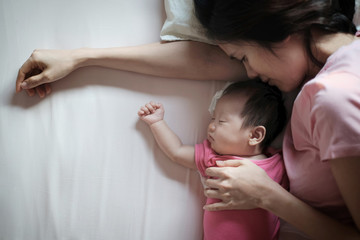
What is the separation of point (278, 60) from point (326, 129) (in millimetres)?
256

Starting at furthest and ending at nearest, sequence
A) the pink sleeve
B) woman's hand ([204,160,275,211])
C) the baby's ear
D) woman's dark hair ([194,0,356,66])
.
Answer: the baby's ear, woman's hand ([204,160,275,211]), woman's dark hair ([194,0,356,66]), the pink sleeve

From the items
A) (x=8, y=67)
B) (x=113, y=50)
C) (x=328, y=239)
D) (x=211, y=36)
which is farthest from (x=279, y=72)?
(x=8, y=67)

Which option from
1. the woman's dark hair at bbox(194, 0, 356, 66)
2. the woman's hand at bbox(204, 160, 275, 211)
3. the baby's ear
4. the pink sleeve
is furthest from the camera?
the baby's ear

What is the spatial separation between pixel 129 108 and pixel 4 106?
1.48ft

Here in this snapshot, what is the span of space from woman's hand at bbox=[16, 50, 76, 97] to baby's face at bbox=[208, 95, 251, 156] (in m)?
0.54

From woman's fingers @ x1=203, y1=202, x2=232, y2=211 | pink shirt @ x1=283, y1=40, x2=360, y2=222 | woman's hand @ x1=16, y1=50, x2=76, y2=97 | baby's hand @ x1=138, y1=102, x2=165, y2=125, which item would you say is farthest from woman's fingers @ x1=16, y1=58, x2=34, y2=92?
pink shirt @ x1=283, y1=40, x2=360, y2=222

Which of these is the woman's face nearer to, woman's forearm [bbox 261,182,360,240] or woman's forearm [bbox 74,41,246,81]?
woman's forearm [bbox 74,41,246,81]

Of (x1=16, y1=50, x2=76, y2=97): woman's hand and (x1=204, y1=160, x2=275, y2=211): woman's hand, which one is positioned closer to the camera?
(x1=204, y1=160, x2=275, y2=211): woman's hand

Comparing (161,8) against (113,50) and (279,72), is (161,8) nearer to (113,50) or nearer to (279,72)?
(113,50)

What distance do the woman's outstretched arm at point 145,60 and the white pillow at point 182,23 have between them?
1.0 inches

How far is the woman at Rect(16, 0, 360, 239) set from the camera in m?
Answer: 0.66

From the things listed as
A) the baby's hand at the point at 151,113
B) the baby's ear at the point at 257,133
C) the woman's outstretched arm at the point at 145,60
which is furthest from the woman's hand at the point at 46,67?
the baby's ear at the point at 257,133

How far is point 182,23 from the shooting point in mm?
1029

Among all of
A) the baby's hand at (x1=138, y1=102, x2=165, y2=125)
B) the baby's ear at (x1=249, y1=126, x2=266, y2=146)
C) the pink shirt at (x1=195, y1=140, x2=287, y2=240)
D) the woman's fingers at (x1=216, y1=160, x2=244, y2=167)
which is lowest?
the pink shirt at (x1=195, y1=140, x2=287, y2=240)
